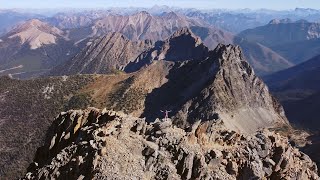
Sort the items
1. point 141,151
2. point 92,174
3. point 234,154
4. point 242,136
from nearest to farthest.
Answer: point 92,174 < point 141,151 < point 234,154 < point 242,136

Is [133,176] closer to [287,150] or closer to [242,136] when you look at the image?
[242,136]

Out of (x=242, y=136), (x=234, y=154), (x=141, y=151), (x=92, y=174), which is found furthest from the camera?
(x=242, y=136)

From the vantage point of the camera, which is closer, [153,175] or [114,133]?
[153,175]

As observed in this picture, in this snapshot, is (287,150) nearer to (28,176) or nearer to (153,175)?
(153,175)

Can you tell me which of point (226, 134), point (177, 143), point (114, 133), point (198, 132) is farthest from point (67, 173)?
point (226, 134)

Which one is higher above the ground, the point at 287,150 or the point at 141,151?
the point at 141,151

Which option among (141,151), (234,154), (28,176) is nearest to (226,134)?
(234,154)
